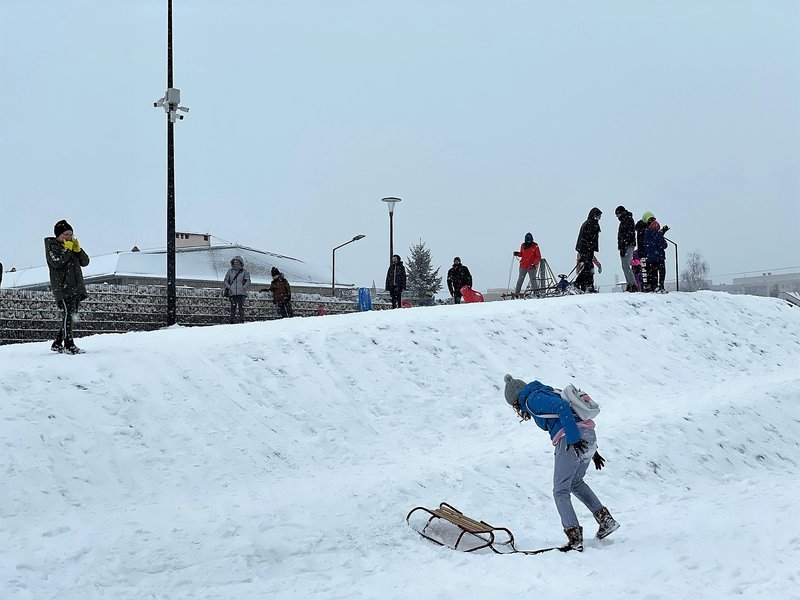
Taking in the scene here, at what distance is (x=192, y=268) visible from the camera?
120ft

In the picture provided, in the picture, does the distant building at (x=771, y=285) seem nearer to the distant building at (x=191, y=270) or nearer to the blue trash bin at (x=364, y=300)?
the distant building at (x=191, y=270)

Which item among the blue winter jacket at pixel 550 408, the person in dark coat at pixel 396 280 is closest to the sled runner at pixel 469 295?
the person in dark coat at pixel 396 280

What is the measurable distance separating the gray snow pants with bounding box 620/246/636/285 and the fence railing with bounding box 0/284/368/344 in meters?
8.46

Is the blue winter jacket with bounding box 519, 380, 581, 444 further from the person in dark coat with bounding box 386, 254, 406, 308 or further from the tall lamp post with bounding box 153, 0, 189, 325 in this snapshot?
the person in dark coat with bounding box 386, 254, 406, 308

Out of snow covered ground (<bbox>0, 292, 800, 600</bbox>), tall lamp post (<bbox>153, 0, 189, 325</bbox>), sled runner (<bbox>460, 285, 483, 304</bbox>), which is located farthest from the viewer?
sled runner (<bbox>460, 285, 483, 304</bbox>)

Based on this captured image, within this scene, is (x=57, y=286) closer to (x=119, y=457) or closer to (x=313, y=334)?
(x=119, y=457)

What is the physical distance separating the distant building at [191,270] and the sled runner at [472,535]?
25343 mm

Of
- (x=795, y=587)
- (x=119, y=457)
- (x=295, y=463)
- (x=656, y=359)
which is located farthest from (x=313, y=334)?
(x=795, y=587)

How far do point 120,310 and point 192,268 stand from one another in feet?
65.0

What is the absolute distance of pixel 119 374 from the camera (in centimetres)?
877

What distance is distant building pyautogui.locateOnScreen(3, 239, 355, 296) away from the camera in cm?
3331

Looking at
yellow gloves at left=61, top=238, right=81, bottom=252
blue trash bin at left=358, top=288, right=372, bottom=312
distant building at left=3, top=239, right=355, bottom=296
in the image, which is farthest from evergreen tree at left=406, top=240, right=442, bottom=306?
yellow gloves at left=61, top=238, right=81, bottom=252

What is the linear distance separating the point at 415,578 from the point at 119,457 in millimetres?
3398

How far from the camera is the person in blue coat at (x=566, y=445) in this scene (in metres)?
6.41
